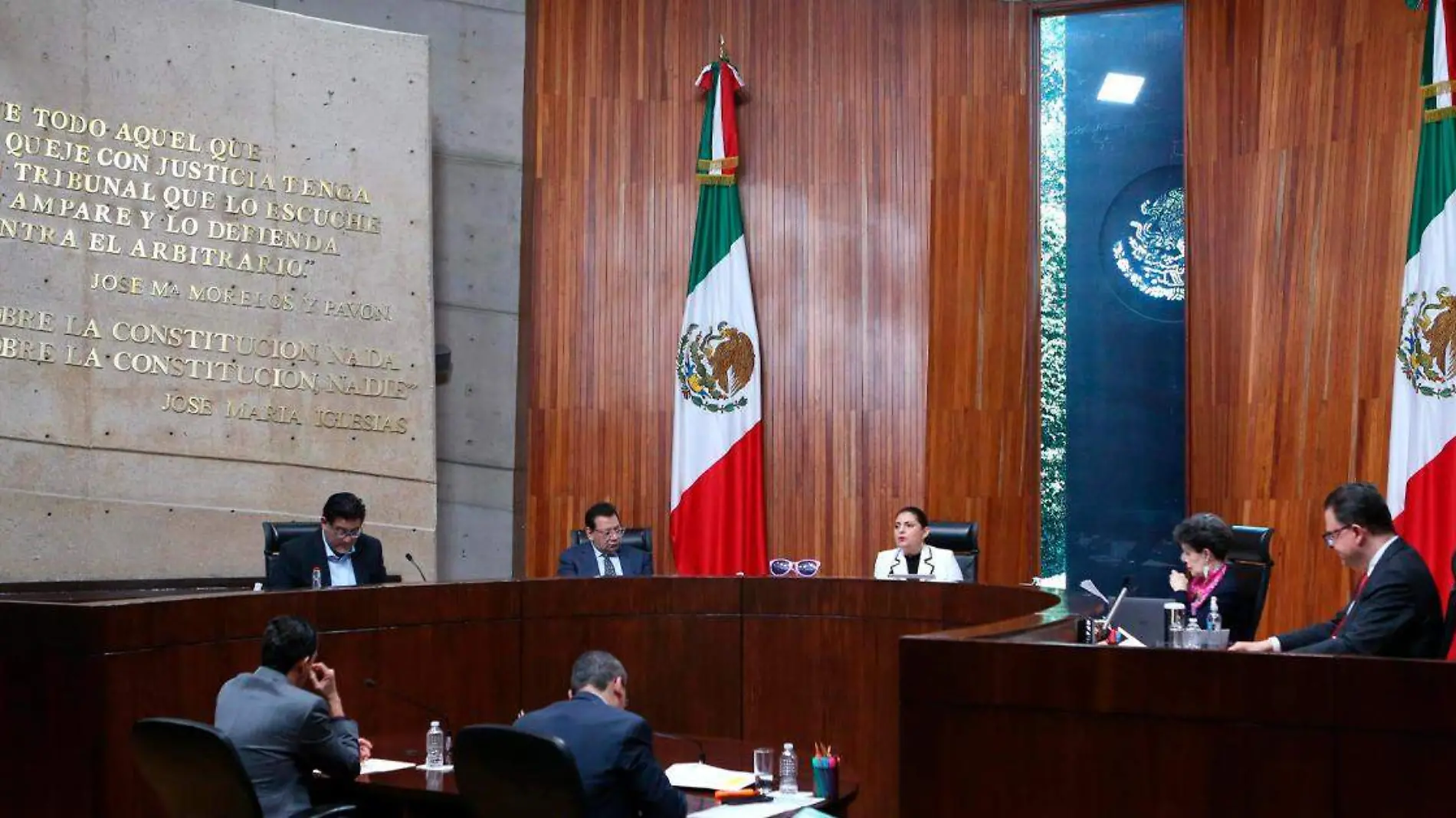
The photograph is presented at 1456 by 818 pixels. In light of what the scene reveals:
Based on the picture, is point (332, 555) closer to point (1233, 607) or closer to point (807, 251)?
point (1233, 607)

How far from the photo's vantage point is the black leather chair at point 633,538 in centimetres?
677

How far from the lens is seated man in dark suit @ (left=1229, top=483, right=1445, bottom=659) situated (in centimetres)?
346

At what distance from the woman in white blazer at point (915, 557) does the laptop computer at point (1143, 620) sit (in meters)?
2.24

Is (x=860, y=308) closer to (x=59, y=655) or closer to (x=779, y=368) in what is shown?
(x=779, y=368)

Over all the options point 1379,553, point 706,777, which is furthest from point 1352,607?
point 706,777

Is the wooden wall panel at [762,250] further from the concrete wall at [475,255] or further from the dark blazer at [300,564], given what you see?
the dark blazer at [300,564]

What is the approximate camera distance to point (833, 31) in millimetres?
8469

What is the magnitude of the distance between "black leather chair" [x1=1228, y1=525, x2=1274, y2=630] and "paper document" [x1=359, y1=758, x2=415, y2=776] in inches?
107

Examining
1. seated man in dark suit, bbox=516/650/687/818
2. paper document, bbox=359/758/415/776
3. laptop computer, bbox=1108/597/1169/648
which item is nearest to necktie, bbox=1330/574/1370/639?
laptop computer, bbox=1108/597/1169/648

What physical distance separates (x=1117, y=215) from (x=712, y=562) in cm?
291

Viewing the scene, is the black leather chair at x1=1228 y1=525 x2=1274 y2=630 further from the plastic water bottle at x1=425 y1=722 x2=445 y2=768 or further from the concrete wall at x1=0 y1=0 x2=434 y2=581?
the concrete wall at x1=0 y1=0 x2=434 y2=581

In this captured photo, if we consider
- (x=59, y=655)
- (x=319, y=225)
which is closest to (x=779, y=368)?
(x=319, y=225)

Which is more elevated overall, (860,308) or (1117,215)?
(1117,215)

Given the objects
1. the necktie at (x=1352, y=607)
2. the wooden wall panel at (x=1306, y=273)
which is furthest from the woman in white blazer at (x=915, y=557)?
the necktie at (x=1352, y=607)
